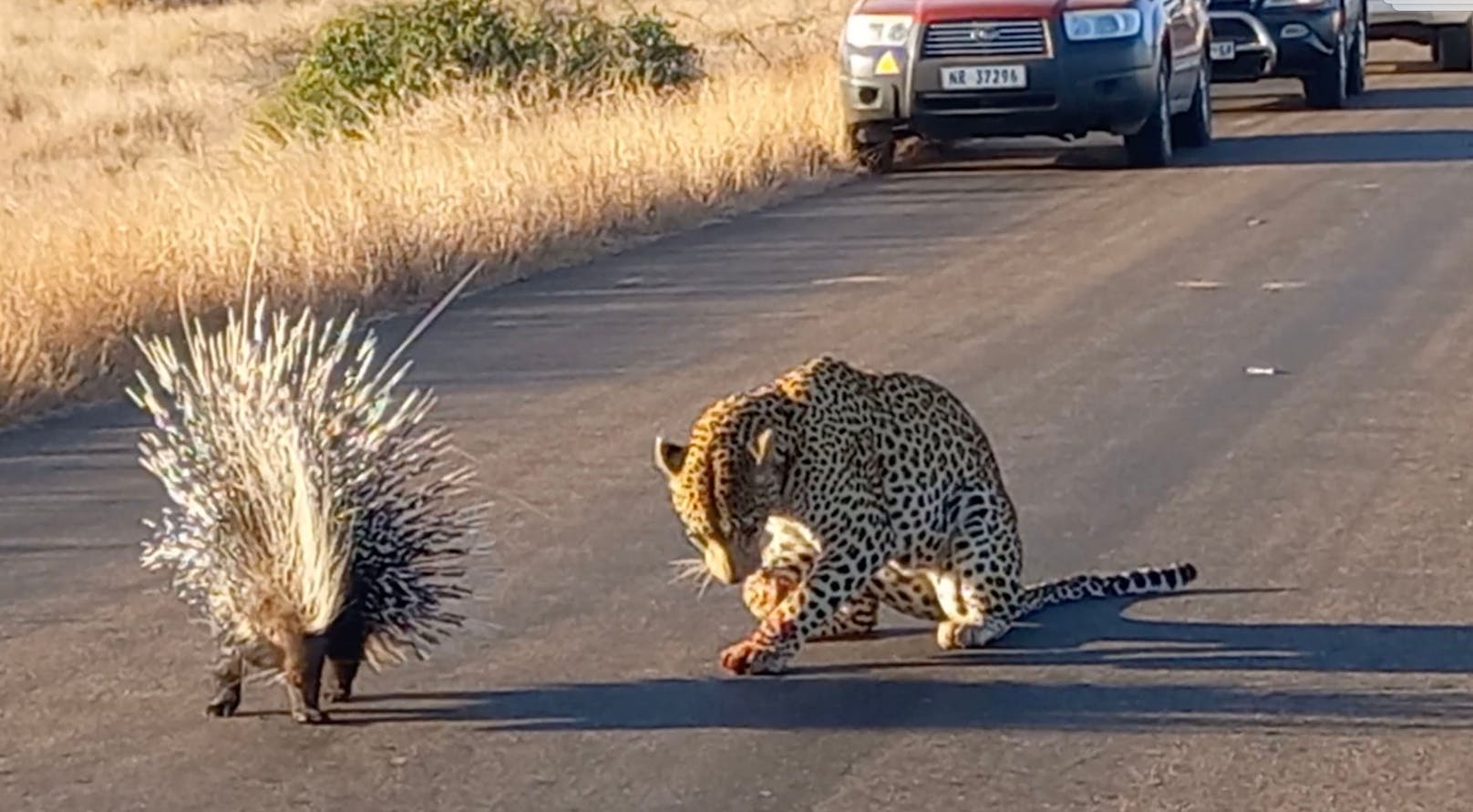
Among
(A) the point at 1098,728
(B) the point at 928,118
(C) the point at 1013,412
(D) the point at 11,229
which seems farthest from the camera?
(B) the point at 928,118

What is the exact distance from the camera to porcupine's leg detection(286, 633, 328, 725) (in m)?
5.66

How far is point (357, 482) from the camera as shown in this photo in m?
5.64

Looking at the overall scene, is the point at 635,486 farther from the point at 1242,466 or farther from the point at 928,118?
the point at 928,118

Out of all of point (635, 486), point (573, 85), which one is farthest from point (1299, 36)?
point (635, 486)

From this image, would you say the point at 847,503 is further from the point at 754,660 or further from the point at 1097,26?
the point at 1097,26

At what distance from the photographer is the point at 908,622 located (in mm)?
6668

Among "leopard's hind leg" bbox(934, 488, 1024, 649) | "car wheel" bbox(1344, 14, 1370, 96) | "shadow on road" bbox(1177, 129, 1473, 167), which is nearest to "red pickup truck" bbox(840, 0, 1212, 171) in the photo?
"shadow on road" bbox(1177, 129, 1473, 167)

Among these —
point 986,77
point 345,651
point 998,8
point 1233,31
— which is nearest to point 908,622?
point 345,651

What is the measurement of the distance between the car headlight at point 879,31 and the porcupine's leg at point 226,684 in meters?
11.8

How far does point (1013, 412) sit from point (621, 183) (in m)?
6.23

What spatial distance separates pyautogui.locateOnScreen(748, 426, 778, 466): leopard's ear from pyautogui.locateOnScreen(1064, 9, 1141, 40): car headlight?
11702 mm

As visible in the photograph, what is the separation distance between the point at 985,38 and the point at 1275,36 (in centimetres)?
576

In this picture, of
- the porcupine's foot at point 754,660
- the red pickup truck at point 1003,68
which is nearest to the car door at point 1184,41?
the red pickup truck at point 1003,68

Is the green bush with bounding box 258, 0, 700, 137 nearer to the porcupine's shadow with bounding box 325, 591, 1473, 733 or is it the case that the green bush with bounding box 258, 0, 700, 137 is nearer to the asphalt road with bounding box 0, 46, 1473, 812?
the asphalt road with bounding box 0, 46, 1473, 812
